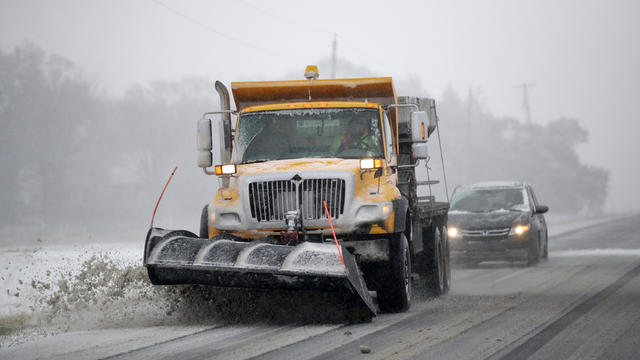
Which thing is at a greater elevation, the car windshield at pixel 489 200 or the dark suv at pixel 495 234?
the car windshield at pixel 489 200

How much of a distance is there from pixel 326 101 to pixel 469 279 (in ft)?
19.4

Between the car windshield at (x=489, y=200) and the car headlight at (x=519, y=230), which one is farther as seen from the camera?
the car windshield at (x=489, y=200)

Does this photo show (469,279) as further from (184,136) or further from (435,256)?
(184,136)

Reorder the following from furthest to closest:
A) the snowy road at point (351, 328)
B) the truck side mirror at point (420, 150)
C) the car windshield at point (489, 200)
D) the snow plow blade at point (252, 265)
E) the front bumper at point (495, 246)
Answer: the car windshield at point (489, 200) < the front bumper at point (495, 246) < the truck side mirror at point (420, 150) < the snow plow blade at point (252, 265) < the snowy road at point (351, 328)

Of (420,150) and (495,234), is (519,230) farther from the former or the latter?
(420,150)

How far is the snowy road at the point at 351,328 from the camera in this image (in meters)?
7.07

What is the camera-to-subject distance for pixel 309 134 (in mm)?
10281

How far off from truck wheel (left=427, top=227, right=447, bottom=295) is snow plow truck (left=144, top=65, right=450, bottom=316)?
1.15 metres

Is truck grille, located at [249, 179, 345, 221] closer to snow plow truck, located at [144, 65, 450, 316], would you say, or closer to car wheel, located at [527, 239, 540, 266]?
snow plow truck, located at [144, 65, 450, 316]

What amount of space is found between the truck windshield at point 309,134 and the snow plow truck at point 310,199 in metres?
0.01

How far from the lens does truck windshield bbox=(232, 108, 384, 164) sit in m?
10.1

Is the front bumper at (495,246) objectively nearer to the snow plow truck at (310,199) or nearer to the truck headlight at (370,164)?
the snow plow truck at (310,199)

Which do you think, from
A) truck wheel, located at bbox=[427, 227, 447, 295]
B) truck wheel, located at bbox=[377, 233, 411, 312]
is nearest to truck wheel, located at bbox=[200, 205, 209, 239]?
truck wheel, located at bbox=[377, 233, 411, 312]

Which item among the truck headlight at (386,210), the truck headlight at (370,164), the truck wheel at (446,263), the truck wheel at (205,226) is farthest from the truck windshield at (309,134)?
the truck wheel at (446,263)
